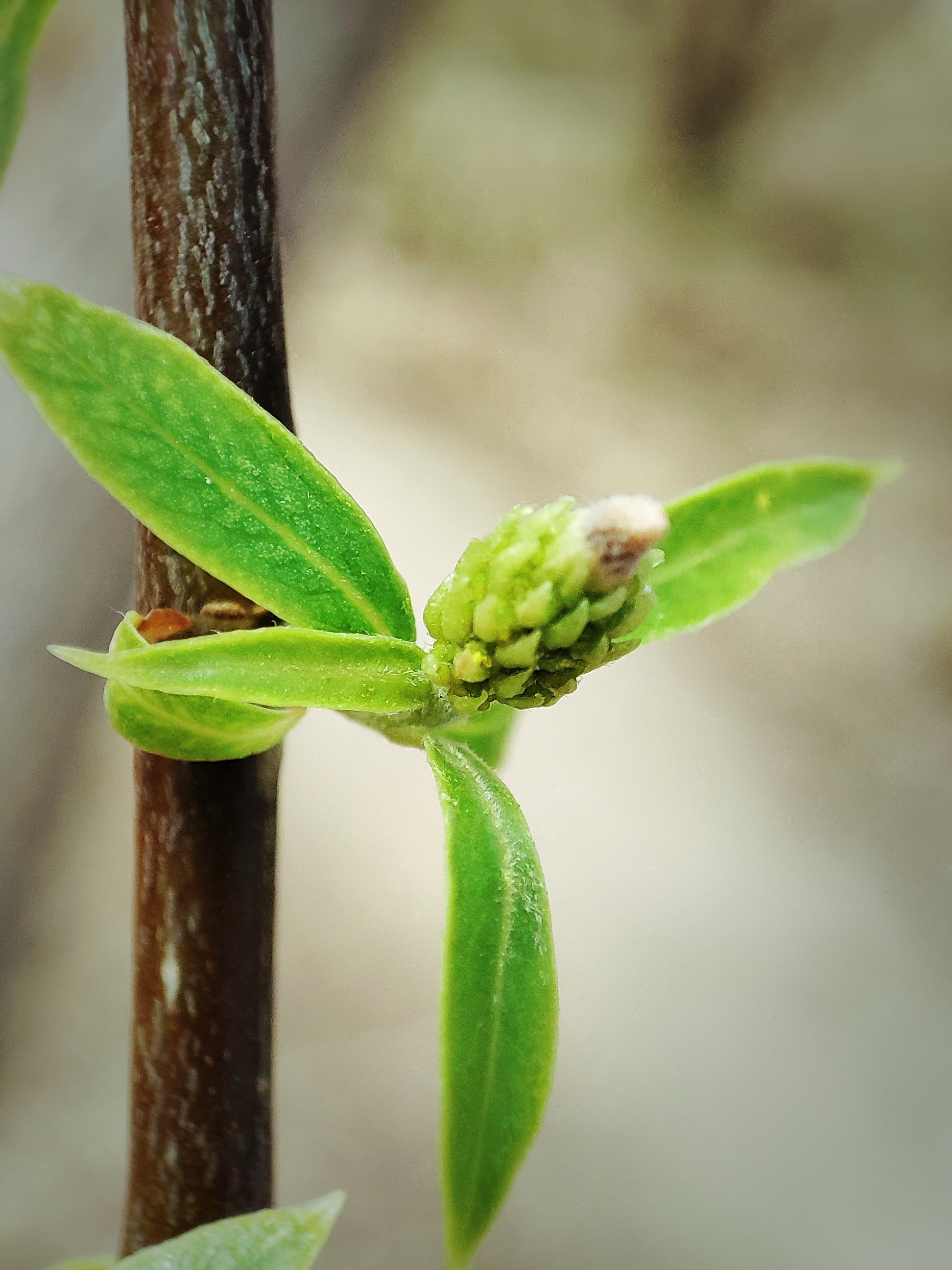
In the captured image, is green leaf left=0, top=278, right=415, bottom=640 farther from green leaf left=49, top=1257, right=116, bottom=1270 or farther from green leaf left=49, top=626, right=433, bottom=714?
green leaf left=49, top=1257, right=116, bottom=1270

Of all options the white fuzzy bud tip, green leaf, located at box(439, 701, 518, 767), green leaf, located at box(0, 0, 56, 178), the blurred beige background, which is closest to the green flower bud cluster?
the white fuzzy bud tip

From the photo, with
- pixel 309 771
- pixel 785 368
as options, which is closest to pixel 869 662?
pixel 785 368

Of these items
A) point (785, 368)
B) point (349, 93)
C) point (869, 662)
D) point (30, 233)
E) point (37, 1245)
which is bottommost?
point (37, 1245)

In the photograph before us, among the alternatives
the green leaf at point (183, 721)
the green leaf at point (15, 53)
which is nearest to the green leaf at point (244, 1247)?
the green leaf at point (183, 721)

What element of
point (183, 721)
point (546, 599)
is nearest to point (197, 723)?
point (183, 721)

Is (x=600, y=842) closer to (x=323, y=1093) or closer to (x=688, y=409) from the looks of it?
(x=323, y=1093)

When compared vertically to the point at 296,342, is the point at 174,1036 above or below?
Answer: below
